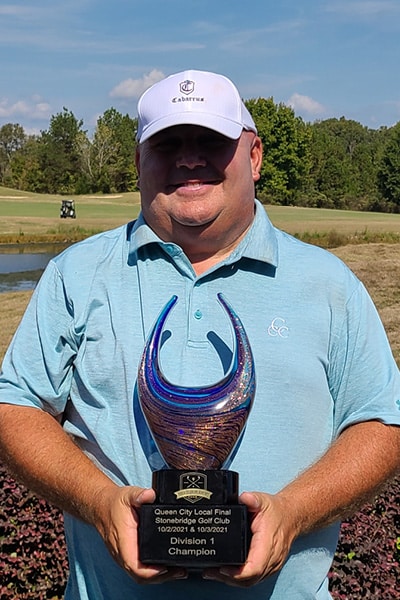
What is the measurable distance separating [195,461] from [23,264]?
23488 mm

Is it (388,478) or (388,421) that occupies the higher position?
(388,421)

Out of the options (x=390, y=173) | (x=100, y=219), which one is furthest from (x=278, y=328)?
(x=390, y=173)

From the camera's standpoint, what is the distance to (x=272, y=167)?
276ft

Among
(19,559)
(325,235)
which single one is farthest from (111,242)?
(325,235)

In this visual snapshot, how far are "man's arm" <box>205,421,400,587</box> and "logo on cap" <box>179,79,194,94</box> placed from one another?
0.98m

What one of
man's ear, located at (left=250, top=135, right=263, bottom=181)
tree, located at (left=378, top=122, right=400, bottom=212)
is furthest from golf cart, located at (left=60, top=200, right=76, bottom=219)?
man's ear, located at (left=250, top=135, right=263, bottom=181)

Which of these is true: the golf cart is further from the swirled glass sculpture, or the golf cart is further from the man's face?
the swirled glass sculpture

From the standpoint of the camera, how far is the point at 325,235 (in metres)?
31.2

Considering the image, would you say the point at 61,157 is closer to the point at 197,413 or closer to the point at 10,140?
the point at 10,140

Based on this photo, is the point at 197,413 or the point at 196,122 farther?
the point at 196,122

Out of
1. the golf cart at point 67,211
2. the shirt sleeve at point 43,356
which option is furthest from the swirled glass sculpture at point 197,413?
the golf cart at point 67,211

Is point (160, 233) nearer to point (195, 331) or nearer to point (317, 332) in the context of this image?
point (195, 331)

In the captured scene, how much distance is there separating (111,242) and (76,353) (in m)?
0.34

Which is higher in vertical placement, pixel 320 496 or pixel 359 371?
pixel 359 371
